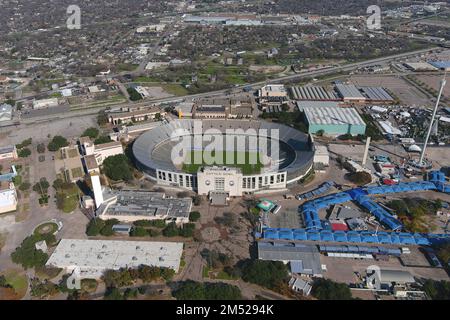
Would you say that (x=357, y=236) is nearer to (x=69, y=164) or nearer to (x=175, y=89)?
(x=69, y=164)

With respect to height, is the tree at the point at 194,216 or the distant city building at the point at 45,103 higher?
the distant city building at the point at 45,103

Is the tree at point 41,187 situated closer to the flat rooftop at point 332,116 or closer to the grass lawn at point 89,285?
the grass lawn at point 89,285

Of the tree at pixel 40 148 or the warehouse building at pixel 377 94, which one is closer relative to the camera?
the tree at pixel 40 148

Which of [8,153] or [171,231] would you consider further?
[8,153]

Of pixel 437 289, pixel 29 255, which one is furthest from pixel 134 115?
pixel 437 289

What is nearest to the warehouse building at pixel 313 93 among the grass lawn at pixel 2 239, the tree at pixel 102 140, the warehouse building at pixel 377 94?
the warehouse building at pixel 377 94

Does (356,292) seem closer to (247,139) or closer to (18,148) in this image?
(247,139)
